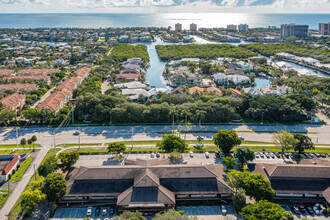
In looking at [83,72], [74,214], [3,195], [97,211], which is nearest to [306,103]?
[97,211]

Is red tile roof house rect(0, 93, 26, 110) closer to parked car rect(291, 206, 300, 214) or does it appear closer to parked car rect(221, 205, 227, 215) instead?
parked car rect(221, 205, 227, 215)

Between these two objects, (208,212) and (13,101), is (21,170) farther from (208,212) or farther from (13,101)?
(13,101)

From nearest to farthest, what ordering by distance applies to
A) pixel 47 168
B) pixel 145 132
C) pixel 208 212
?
pixel 208 212 → pixel 47 168 → pixel 145 132

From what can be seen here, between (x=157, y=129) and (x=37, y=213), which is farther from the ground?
(x=157, y=129)

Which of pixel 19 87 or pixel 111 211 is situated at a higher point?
pixel 19 87

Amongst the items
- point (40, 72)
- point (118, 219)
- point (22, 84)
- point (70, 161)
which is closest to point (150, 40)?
point (40, 72)

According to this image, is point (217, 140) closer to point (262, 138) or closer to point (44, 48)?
point (262, 138)

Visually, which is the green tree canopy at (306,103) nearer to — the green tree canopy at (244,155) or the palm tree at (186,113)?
the palm tree at (186,113)

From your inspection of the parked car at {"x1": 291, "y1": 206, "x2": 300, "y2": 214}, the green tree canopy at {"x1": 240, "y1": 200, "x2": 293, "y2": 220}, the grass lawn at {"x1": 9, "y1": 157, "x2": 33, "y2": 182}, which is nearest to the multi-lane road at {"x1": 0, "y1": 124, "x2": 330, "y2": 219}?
the grass lawn at {"x1": 9, "y1": 157, "x2": 33, "y2": 182}
